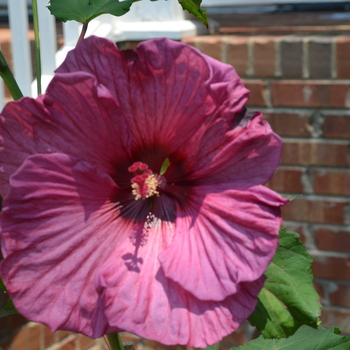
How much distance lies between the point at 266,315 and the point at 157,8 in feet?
3.79

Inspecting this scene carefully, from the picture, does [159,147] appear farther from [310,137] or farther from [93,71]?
[310,137]

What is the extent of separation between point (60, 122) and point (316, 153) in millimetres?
1145

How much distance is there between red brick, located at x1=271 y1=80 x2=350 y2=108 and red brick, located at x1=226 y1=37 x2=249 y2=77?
0.28 ft

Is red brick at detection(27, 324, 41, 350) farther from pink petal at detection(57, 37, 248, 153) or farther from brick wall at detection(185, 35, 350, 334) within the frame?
pink petal at detection(57, 37, 248, 153)

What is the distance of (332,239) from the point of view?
4.77 feet

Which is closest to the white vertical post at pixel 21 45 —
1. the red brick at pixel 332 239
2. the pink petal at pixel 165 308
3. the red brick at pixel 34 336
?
the red brick at pixel 34 336

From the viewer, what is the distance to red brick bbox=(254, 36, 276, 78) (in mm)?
1385

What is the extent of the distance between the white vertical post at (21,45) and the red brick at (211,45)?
1.42 feet

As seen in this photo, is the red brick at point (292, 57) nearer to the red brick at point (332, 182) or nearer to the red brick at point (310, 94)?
the red brick at point (310, 94)

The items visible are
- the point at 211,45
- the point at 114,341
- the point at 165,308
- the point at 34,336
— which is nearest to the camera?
the point at 165,308

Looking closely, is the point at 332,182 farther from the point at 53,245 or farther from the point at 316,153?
the point at 53,245

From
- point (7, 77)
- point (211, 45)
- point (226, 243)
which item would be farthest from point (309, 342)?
point (211, 45)

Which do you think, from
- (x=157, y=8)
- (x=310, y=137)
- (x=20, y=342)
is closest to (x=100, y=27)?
(x=157, y=8)

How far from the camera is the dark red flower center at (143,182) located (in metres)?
0.41
